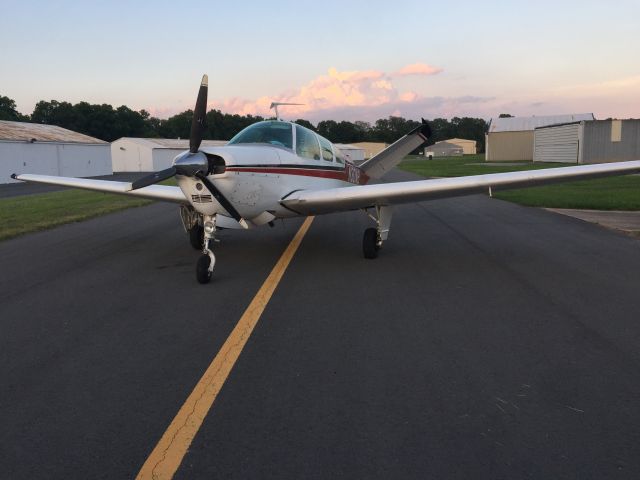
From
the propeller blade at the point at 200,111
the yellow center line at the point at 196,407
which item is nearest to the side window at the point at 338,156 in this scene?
the propeller blade at the point at 200,111

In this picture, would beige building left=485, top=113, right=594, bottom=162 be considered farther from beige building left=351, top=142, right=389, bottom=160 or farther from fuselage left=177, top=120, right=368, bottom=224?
fuselage left=177, top=120, right=368, bottom=224

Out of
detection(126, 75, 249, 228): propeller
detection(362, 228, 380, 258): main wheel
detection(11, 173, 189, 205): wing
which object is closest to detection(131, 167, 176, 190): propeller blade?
detection(126, 75, 249, 228): propeller

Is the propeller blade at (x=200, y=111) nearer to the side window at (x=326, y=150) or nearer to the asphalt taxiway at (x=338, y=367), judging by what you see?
the asphalt taxiway at (x=338, y=367)

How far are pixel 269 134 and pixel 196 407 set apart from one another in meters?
5.95

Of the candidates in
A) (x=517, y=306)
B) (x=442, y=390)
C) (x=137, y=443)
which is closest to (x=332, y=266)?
Answer: (x=517, y=306)

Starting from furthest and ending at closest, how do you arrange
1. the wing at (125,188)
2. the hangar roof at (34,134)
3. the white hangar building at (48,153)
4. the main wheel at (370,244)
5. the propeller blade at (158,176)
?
1. the hangar roof at (34,134)
2. the white hangar building at (48,153)
3. the wing at (125,188)
4. the main wheel at (370,244)
5. the propeller blade at (158,176)

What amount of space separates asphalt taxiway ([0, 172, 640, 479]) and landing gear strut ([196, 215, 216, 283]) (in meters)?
0.17

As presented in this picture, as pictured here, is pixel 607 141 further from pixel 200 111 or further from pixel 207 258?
pixel 207 258

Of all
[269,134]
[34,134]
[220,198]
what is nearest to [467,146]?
[34,134]

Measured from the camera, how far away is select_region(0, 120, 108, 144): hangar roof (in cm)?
3947

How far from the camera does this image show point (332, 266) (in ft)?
26.4

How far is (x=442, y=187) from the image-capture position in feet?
27.1

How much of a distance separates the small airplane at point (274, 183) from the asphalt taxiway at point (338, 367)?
2.71 ft

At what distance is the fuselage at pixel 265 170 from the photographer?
689cm
